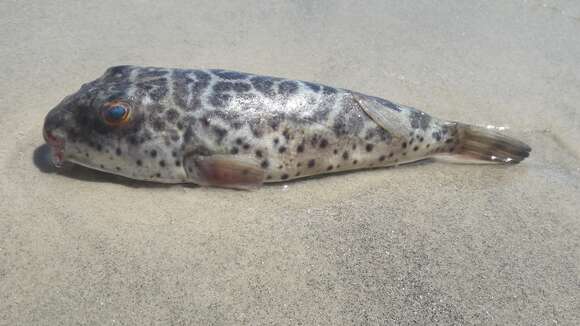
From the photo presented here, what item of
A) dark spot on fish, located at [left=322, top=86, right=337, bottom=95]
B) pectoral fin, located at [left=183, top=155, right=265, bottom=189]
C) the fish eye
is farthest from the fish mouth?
dark spot on fish, located at [left=322, top=86, right=337, bottom=95]

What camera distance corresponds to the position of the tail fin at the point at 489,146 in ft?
12.2

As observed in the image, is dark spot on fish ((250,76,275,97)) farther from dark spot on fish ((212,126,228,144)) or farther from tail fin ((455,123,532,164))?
tail fin ((455,123,532,164))

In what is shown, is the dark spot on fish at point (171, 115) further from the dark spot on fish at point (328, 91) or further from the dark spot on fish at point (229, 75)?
the dark spot on fish at point (328, 91)

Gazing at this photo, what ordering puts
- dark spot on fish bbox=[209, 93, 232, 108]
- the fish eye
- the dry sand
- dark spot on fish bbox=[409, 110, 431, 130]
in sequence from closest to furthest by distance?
the dry sand, the fish eye, dark spot on fish bbox=[209, 93, 232, 108], dark spot on fish bbox=[409, 110, 431, 130]

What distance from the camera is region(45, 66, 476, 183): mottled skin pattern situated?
323cm

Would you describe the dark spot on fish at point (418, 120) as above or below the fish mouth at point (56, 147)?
above

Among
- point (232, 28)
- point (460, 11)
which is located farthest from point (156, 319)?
point (460, 11)

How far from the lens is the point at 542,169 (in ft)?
12.4

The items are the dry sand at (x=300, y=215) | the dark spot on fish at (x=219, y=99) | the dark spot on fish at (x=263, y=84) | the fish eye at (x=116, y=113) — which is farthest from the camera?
the dark spot on fish at (x=263, y=84)

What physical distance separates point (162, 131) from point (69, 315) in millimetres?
1379

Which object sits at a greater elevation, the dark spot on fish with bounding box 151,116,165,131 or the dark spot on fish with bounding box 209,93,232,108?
the dark spot on fish with bounding box 209,93,232,108

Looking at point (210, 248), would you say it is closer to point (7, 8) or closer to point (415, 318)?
point (415, 318)

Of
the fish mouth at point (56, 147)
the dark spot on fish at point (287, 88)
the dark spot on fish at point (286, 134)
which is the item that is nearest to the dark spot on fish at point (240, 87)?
the dark spot on fish at point (287, 88)

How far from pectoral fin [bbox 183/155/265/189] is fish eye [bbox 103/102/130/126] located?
21.4 inches
